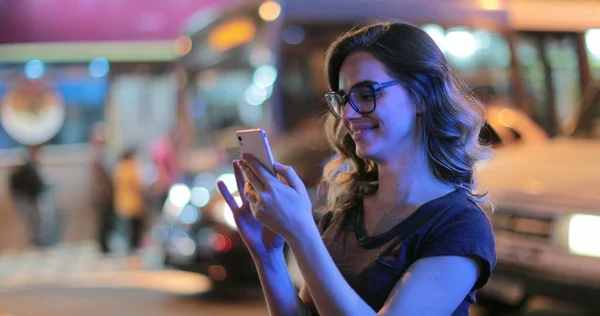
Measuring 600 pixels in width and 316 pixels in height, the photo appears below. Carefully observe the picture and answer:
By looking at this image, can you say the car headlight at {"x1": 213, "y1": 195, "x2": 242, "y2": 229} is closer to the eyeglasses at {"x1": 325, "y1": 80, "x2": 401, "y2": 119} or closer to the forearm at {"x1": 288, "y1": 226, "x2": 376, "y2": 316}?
the eyeglasses at {"x1": 325, "y1": 80, "x2": 401, "y2": 119}

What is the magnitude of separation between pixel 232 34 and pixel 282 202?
30.7 feet

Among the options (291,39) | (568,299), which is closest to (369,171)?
(568,299)

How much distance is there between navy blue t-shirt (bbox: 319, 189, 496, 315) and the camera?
7.06 ft

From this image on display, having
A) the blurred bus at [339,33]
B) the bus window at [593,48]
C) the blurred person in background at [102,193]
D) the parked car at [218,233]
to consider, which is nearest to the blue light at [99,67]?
the blurred person in background at [102,193]

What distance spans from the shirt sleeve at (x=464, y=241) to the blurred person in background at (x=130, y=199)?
11475 mm

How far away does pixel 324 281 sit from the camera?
2045 mm

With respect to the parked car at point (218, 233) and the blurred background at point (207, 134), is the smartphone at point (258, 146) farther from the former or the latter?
the parked car at point (218, 233)

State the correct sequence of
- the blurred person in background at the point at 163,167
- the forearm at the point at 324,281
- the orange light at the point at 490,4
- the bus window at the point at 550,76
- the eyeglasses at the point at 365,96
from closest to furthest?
the forearm at the point at 324,281, the eyeglasses at the point at 365,96, the orange light at the point at 490,4, the bus window at the point at 550,76, the blurred person in background at the point at 163,167

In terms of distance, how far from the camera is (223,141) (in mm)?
12391

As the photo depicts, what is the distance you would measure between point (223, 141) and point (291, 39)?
2.30 m

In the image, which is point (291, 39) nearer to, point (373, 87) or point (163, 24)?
point (163, 24)

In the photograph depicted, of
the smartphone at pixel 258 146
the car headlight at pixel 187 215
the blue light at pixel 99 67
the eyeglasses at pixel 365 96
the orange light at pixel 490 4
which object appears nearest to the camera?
the smartphone at pixel 258 146

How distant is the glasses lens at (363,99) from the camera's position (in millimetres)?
2258

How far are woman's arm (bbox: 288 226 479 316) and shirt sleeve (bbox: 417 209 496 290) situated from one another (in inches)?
0.7
